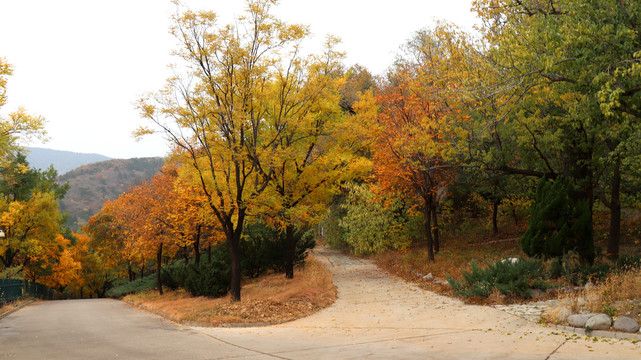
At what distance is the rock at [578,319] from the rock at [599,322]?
17 centimetres

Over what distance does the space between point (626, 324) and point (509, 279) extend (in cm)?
421

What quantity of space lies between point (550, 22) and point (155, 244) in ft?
66.9

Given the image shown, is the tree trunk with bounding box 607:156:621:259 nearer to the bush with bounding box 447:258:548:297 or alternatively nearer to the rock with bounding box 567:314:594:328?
the bush with bounding box 447:258:548:297

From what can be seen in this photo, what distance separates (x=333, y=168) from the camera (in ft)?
61.1

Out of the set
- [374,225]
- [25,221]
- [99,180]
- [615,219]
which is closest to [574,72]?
[615,219]

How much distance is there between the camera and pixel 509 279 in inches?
473

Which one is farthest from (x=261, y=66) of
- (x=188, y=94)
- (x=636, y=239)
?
(x=636, y=239)

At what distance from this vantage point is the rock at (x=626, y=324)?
775cm

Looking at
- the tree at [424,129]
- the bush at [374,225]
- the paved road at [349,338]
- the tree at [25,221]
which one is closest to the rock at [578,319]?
the paved road at [349,338]

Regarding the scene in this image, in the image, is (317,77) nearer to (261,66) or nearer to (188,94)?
(261,66)

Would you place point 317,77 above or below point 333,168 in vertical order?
above

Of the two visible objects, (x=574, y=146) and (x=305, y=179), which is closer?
(x=574, y=146)

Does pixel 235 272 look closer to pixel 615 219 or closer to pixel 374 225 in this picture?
pixel 374 225

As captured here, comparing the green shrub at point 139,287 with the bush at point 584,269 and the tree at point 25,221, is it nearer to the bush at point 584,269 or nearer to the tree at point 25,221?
the tree at point 25,221
